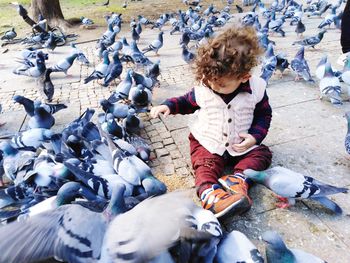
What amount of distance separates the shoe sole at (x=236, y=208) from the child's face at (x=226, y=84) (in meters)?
0.98

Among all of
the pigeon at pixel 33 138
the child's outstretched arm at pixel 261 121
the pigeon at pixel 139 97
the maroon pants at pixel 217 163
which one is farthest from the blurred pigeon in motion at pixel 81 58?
the child's outstretched arm at pixel 261 121

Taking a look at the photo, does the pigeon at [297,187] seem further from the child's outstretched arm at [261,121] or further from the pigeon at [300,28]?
the pigeon at [300,28]

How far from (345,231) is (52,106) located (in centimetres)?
339

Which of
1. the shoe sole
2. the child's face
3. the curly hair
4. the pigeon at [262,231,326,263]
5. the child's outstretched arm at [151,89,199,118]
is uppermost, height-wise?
the curly hair

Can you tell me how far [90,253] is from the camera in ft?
5.86

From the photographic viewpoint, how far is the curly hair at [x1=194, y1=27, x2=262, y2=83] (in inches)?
104

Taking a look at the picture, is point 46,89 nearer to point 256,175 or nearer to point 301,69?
point 256,175

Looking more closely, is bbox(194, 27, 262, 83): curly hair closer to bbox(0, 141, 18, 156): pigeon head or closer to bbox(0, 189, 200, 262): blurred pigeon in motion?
bbox(0, 189, 200, 262): blurred pigeon in motion

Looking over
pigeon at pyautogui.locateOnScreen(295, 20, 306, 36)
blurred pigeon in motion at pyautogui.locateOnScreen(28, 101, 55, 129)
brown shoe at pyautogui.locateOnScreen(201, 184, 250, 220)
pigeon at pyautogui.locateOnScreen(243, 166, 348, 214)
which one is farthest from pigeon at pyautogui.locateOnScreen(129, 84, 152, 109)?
pigeon at pyautogui.locateOnScreen(295, 20, 306, 36)

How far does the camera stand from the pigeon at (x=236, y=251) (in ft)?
6.27

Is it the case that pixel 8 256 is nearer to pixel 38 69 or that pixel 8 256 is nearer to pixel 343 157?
pixel 343 157

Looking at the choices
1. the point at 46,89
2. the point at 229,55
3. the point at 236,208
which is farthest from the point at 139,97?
→ the point at 236,208

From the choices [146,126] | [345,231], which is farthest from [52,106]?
[345,231]

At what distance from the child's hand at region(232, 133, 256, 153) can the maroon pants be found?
78 millimetres
